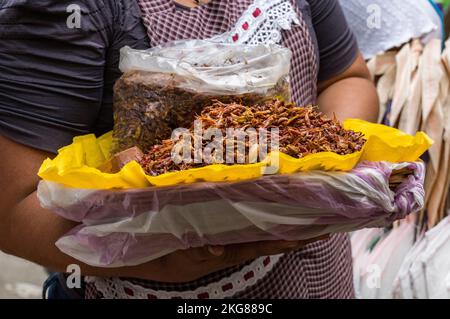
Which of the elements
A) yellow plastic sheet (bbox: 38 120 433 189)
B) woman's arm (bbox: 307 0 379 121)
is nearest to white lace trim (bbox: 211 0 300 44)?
woman's arm (bbox: 307 0 379 121)

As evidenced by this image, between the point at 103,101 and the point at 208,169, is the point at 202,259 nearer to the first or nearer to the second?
the point at 208,169

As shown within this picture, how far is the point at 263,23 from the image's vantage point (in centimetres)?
Answer: 141

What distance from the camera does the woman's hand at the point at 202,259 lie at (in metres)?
1.18

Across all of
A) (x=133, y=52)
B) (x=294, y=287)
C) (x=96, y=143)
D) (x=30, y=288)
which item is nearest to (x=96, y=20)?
(x=133, y=52)

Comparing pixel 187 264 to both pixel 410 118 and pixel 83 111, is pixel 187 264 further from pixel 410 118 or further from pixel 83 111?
pixel 410 118

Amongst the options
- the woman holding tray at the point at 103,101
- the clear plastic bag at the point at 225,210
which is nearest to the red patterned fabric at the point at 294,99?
Result: the woman holding tray at the point at 103,101

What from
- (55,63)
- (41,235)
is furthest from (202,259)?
(55,63)

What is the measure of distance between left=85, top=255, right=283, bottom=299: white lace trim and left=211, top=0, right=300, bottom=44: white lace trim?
407 mm

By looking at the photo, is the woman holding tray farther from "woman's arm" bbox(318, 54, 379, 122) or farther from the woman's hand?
"woman's arm" bbox(318, 54, 379, 122)

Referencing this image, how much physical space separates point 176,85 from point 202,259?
0.94 feet

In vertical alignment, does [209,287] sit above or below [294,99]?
below

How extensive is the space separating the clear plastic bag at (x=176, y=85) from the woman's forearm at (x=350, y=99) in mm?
372

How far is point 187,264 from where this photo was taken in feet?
3.99

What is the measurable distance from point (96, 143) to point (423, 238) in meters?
1.20
